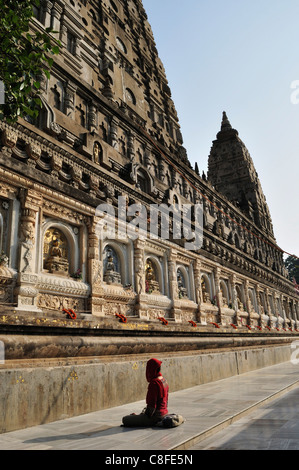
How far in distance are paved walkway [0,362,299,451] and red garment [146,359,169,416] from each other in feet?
0.96

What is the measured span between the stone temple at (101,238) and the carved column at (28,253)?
0.03 metres

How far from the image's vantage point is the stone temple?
704 centimetres

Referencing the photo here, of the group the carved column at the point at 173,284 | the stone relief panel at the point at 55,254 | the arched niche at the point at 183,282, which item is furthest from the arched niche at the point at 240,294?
the stone relief panel at the point at 55,254

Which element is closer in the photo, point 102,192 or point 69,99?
point 102,192

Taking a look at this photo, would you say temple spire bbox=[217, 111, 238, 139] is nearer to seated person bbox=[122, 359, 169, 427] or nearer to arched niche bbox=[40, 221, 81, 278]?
arched niche bbox=[40, 221, 81, 278]

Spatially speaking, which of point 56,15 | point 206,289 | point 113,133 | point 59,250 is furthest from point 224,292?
point 56,15

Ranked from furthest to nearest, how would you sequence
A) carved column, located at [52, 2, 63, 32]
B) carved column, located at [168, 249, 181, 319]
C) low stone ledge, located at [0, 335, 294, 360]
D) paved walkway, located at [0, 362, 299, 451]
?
carved column, located at [52, 2, 63, 32] → carved column, located at [168, 249, 181, 319] → low stone ledge, located at [0, 335, 294, 360] → paved walkway, located at [0, 362, 299, 451]

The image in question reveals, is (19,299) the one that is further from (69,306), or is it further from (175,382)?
(175,382)

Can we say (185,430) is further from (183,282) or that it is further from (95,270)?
(183,282)

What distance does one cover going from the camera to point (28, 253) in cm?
805

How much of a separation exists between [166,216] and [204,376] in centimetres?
659

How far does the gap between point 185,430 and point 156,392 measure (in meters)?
0.67

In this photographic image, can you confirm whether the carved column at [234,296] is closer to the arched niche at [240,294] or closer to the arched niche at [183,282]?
the arched niche at [240,294]

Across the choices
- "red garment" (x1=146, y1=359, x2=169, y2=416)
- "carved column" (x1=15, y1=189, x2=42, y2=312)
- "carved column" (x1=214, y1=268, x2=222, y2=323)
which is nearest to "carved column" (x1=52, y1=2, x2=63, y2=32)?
"carved column" (x1=15, y1=189, x2=42, y2=312)
